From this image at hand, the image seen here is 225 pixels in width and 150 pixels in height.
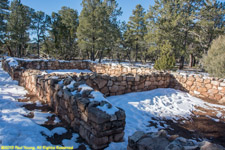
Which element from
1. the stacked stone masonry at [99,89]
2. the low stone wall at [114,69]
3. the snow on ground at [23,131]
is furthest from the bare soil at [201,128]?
the low stone wall at [114,69]

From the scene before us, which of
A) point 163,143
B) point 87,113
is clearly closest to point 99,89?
point 87,113

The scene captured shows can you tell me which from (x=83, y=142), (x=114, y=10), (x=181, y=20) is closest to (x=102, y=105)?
(x=83, y=142)

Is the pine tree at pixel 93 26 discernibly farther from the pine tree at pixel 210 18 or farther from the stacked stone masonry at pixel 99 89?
the pine tree at pixel 210 18

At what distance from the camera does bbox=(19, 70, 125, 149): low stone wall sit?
2408mm

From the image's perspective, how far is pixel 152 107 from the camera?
15.9 ft

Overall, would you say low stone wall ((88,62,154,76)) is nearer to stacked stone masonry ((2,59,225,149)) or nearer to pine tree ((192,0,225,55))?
stacked stone masonry ((2,59,225,149))

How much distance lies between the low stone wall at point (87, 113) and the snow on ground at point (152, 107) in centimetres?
48

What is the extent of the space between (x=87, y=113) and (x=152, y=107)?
2.99 metres

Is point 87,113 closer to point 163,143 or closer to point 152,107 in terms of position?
point 163,143

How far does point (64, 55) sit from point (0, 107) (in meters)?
17.5

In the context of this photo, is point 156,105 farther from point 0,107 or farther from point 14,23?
point 14,23

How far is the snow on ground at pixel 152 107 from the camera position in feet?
12.2

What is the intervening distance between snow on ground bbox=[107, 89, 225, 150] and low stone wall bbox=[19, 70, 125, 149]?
0.48 m

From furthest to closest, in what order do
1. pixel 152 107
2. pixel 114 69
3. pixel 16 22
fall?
pixel 16 22, pixel 114 69, pixel 152 107
